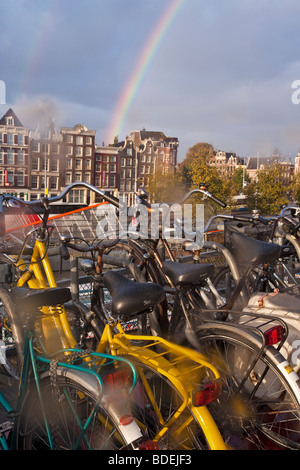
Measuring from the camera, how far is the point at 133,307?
2.26 m

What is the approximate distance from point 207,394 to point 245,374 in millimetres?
532

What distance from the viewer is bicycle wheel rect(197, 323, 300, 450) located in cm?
225

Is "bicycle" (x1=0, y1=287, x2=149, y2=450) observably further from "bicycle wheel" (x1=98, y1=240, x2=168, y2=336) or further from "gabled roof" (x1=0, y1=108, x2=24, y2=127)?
"gabled roof" (x1=0, y1=108, x2=24, y2=127)

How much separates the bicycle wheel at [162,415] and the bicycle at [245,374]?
0.25 m

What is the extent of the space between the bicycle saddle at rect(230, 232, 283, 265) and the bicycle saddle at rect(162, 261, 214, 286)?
2.22ft

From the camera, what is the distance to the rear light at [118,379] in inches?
78.5

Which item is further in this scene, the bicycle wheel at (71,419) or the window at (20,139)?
the window at (20,139)

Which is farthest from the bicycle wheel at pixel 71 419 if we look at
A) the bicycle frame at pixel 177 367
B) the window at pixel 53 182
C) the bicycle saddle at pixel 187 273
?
the window at pixel 53 182

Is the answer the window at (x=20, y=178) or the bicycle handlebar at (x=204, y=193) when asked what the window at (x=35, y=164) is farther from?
the bicycle handlebar at (x=204, y=193)

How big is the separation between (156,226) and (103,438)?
7.11ft

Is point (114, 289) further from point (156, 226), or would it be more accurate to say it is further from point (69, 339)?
point (156, 226)

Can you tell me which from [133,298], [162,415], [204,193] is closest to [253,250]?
[204,193]

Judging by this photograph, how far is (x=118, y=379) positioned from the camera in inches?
80.4

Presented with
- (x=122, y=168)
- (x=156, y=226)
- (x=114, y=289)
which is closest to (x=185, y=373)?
(x=114, y=289)
